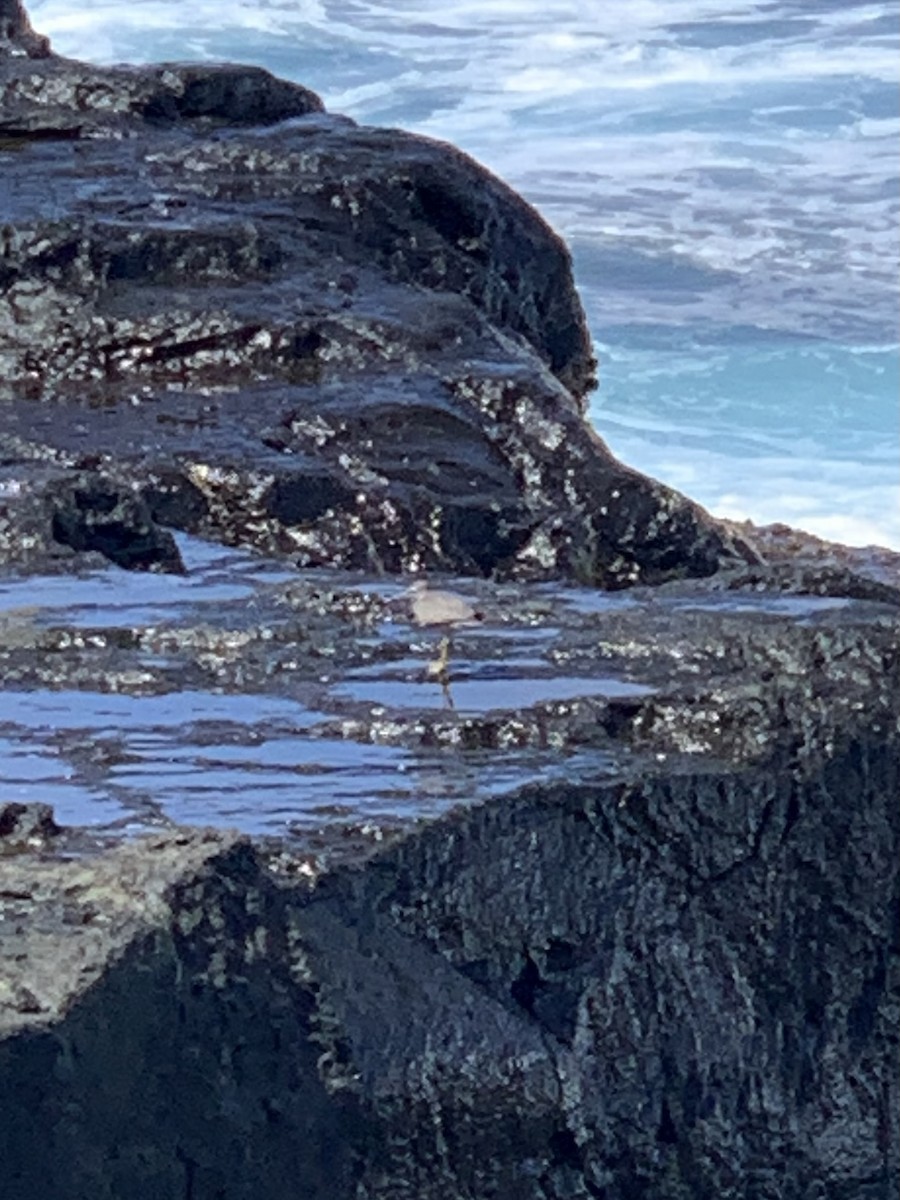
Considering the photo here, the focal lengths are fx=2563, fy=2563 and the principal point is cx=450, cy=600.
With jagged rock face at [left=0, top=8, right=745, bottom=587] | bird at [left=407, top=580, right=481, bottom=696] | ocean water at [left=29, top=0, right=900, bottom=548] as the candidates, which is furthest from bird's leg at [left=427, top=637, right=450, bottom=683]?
ocean water at [left=29, top=0, right=900, bottom=548]

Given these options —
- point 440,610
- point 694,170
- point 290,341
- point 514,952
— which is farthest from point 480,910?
point 694,170

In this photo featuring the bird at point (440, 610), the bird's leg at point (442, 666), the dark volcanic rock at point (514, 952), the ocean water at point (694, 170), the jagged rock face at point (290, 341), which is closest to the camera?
the dark volcanic rock at point (514, 952)

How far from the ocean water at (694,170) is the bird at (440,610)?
11189 mm

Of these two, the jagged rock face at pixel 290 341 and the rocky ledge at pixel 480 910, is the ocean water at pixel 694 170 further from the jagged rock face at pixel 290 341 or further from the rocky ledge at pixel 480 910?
the rocky ledge at pixel 480 910

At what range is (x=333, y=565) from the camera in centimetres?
532

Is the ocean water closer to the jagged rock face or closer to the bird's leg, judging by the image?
the jagged rock face

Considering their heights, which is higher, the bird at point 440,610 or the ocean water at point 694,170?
the ocean water at point 694,170

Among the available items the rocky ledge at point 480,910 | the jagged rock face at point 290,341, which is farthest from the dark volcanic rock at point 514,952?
the jagged rock face at point 290,341

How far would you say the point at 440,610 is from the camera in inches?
154

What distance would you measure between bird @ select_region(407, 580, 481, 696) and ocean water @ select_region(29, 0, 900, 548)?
36.7ft

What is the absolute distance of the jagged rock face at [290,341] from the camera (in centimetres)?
550

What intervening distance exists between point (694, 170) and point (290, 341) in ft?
56.3

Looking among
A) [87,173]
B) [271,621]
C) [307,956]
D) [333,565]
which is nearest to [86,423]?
[333,565]

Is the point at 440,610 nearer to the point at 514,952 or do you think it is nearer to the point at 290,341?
the point at 514,952
